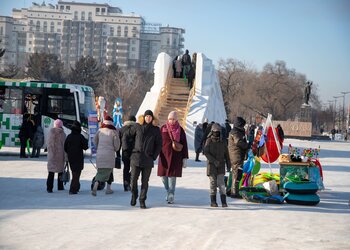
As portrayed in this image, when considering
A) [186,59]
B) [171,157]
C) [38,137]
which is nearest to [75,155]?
[171,157]

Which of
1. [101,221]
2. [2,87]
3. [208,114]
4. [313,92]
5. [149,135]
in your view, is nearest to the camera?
[101,221]

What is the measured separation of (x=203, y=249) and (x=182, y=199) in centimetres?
505

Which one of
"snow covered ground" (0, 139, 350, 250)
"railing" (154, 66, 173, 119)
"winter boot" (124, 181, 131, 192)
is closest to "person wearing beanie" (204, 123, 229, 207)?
"snow covered ground" (0, 139, 350, 250)

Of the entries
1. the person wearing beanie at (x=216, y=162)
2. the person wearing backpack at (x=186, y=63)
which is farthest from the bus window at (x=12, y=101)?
the person wearing backpack at (x=186, y=63)

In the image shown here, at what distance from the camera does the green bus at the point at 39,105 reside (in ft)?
80.3

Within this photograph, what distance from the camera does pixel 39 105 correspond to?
2478cm

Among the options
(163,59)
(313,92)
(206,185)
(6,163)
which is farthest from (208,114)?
(313,92)

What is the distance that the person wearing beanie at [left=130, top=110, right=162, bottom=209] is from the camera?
37.7 feet

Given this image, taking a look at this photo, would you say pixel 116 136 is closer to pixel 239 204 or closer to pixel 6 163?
pixel 239 204

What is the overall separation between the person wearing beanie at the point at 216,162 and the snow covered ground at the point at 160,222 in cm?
30

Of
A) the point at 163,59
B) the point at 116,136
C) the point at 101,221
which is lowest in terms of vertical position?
the point at 101,221

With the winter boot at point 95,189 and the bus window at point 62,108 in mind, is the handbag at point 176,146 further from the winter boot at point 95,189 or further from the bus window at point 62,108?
the bus window at point 62,108

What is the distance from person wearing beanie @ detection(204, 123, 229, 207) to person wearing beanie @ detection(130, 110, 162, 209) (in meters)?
0.95

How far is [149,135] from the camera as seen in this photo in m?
11.6
